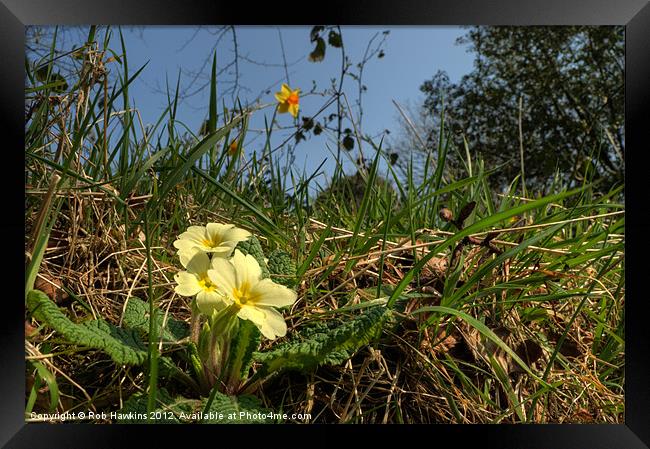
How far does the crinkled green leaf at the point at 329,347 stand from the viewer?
63cm

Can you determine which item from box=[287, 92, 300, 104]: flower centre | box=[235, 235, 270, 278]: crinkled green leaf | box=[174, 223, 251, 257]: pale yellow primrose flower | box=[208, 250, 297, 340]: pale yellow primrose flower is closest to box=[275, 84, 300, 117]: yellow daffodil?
box=[287, 92, 300, 104]: flower centre

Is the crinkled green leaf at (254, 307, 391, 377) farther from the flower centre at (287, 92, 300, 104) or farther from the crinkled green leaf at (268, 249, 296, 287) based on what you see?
the flower centre at (287, 92, 300, 104)

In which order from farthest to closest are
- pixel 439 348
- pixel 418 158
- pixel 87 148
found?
pixel 418 158 → pixel 87 148 → pixel 439 348

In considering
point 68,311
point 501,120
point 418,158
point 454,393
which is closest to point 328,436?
point 454,393

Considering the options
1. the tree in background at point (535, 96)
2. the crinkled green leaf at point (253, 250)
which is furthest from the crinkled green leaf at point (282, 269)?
the tree in background at point (535, 96)

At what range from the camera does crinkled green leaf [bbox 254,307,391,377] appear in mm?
630

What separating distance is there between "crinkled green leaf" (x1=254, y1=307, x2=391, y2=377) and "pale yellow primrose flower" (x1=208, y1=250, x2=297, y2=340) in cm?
9

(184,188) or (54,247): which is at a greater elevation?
(184,188)

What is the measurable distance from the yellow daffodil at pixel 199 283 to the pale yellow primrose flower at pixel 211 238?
1 centimetres

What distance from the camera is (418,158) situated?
138cm

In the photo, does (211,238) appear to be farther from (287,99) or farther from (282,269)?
(287,99)

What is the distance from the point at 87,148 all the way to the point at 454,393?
37.2 inches
